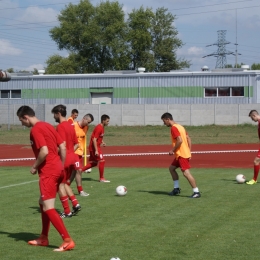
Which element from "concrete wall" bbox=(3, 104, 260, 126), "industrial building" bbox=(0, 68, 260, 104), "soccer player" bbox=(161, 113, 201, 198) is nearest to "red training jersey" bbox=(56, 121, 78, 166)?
"soccer player" bbox=(161, 113, 201, 198)

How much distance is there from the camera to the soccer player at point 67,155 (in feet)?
38.9

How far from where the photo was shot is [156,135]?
42.2 metres

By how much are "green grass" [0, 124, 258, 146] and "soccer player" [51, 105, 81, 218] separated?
2301cm

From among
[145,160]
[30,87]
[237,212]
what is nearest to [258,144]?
[145,160]

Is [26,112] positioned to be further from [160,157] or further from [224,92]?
[224,92]

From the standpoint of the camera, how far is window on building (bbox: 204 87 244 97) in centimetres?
5334

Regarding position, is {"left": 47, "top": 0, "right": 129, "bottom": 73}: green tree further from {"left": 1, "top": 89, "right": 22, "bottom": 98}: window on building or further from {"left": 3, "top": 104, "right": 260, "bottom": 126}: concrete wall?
{"left": 3, "top": 104, "right": 260, "bottom": 126}: concrete wall

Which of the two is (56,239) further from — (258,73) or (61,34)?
(61,34)

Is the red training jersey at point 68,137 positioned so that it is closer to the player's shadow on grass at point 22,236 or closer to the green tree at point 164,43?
the player's shadow on grass at point 22,236

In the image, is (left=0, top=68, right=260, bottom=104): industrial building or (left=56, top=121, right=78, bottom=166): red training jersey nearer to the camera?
(left=56, top=121, right=78, bottom=166): red training jersey

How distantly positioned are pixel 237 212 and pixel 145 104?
128 feet

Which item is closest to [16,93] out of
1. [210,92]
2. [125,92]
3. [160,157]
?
[125,92]

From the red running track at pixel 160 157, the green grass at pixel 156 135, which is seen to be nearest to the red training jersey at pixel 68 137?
the red running track at pixel 160 157

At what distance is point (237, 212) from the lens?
40.5 feet
